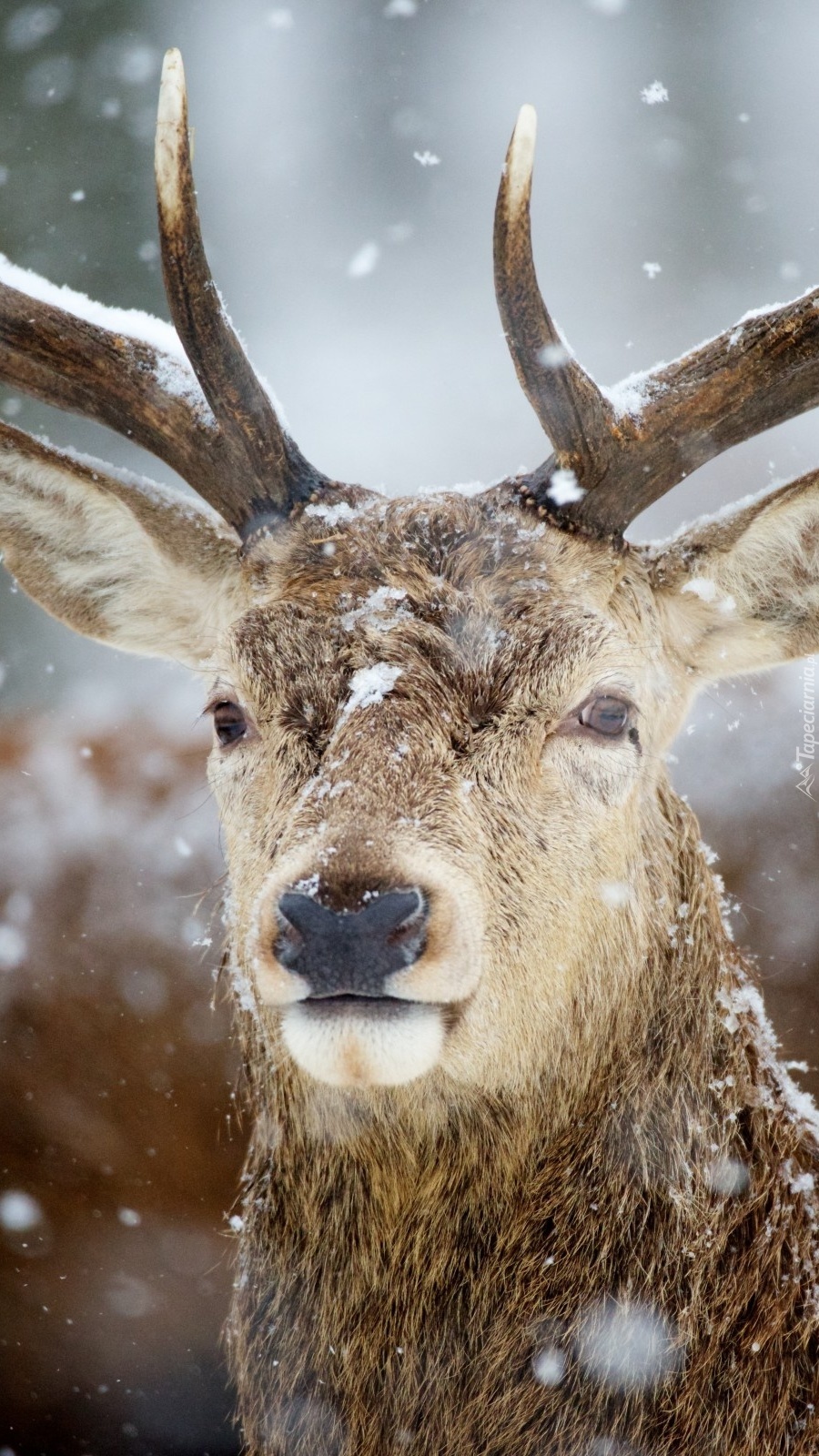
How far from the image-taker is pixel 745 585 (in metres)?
3.18

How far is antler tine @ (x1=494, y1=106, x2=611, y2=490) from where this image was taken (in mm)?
2590

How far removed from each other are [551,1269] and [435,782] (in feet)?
3.75

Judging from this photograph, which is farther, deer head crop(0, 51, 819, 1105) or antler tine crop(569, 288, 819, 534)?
antler tine crop(569, 288, 819, 534)

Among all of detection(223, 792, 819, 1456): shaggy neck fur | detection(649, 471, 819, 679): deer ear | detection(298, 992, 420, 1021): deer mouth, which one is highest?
detection(649, 471, 819, 679): deer ear

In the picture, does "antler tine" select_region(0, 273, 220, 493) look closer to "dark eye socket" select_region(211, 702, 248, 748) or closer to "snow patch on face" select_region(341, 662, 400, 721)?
"dark eye socket" select_region(211, 702, 248, 748)

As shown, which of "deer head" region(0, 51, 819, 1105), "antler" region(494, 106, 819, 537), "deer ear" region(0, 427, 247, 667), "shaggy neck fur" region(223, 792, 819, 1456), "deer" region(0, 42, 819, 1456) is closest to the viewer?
"deer head" region(0, 51, 819, 1105)

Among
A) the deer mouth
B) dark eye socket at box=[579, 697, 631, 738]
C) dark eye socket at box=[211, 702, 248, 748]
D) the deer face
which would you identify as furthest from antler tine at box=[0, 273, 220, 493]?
the deer mouth

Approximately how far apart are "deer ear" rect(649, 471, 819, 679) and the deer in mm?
13

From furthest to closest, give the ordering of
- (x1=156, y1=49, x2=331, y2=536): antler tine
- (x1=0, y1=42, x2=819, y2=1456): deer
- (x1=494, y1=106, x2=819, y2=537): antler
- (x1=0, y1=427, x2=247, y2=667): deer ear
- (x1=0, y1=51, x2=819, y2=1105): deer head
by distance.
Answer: (x1=0, y1=427, x2=247, y2=667): deer ear < (x1=494, y1=106, x2=819, y2=537): antler < (x1=156, y1=49, x2=331, y2=536): antler tine < (x1=0, y1=42, x2=819, y2=1456): deer < (x1=0, y1=51, x2=819, y2=1105): deer head

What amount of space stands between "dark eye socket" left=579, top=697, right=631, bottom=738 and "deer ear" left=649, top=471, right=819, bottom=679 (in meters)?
0.51

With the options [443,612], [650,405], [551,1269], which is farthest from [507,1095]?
[650,405]

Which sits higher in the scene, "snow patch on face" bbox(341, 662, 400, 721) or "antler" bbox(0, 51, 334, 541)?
"antler" bbox(0, 51, 334, 541)

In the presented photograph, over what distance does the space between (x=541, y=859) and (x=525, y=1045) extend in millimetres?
409

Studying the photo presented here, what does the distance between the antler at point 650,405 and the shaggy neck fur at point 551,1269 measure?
1.14m
